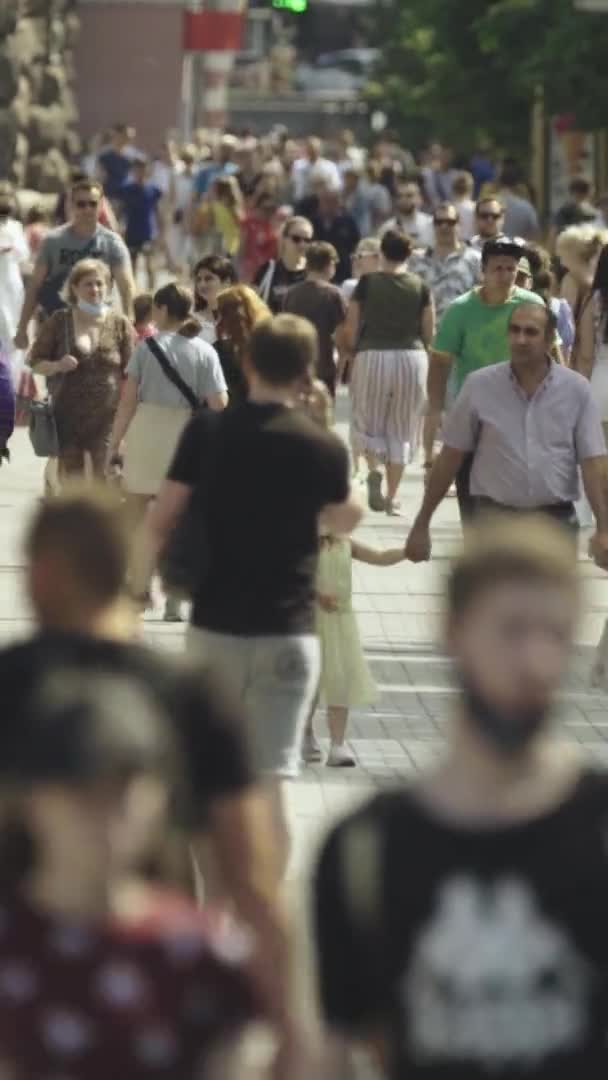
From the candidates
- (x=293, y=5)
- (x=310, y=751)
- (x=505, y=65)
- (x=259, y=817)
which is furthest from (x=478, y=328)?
(x=505, y=65)

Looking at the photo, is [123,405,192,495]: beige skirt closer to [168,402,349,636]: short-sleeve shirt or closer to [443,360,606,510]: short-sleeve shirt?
[443,360,606,510]: short-sleeve shirt

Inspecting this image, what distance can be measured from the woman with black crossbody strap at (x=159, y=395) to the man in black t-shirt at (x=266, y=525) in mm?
5809

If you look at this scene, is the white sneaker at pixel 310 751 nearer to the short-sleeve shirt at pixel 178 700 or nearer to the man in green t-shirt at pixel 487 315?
the man in green t-shirt at pixel 487 315

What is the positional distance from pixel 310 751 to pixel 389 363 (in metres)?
7.52

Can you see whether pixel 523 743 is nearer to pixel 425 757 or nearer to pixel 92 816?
pixel 92 816

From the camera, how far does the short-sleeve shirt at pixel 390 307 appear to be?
1808 cm

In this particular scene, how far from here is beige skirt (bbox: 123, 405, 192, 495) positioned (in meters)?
13.5

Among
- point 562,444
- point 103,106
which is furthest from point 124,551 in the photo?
point 103,106

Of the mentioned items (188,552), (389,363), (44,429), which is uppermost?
(188,552)

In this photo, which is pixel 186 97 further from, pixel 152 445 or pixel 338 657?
pixel 338 657

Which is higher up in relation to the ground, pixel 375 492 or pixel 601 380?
pixel 601 380

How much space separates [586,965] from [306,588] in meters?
3.16

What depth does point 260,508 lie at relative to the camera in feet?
23.7

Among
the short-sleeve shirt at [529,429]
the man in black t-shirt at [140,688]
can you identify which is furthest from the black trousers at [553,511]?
the man in black t-shirt at [140,688]
